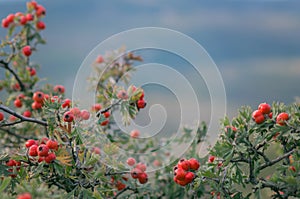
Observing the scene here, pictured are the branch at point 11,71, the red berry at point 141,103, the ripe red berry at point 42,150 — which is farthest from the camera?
the branch at point 11,71

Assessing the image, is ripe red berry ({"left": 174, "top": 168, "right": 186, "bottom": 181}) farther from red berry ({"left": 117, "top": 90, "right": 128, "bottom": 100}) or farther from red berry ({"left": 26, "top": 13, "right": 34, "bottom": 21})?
red berry ({"left": 26, "top": 13, "right": 34, "bottom": 21})

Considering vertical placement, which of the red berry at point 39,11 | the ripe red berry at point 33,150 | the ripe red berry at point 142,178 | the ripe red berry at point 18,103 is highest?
the red berry at point 39,11

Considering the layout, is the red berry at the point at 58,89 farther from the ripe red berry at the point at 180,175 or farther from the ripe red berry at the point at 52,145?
the ripe red berry at the point at 180,175

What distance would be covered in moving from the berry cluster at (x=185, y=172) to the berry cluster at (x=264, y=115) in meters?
0.27

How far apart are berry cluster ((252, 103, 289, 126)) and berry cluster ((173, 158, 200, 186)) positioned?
27 centimetres

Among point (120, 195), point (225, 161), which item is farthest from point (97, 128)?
point (225, 161)

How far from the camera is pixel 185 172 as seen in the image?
5.40 feet

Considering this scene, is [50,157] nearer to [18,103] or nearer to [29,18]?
[18,103]

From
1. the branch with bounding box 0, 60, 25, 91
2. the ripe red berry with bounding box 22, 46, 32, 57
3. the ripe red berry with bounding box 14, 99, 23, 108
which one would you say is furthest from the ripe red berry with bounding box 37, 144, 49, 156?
the ripe red berry with bounding box 22, 46, 32, 57

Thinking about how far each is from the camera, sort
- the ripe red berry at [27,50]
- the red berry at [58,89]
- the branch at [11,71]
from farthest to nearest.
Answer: the ripe red berry at [27,50] → the red berry at [58,89] → the branch at [11,71]

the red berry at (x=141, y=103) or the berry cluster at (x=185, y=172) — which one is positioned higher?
the red berry at (x=141, y=103)

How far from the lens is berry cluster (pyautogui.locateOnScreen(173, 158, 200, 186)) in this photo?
1637 mm

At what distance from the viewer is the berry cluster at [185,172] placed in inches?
64.4

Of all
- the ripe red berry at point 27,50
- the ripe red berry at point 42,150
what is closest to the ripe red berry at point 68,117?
the ripe red berry at point 42,150
